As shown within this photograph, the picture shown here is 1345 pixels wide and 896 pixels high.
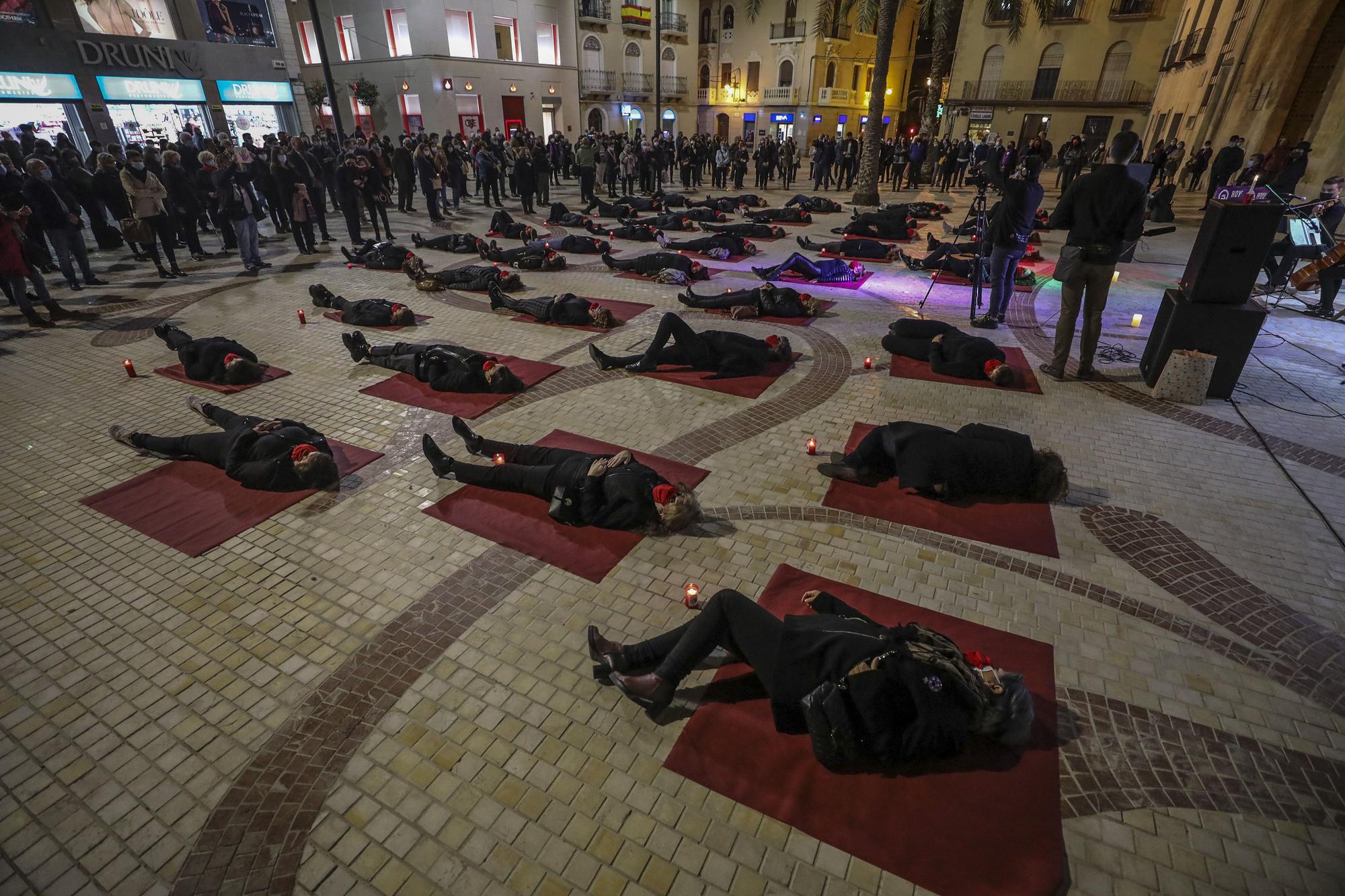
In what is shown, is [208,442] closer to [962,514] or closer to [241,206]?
[962,514]

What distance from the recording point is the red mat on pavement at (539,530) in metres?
4.71

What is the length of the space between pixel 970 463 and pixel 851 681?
113 inches

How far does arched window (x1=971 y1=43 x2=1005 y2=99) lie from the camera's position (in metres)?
35.2

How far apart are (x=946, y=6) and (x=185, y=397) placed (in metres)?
26.8

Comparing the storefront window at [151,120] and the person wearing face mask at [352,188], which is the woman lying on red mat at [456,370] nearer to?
the person wearing face mask at [352,188]

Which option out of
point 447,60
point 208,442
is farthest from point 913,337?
point 447,60

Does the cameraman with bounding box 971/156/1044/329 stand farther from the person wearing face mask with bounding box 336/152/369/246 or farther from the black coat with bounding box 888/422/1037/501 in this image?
the person wearing face mask with bounding box 336/152/369/246

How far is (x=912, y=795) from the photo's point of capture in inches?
122

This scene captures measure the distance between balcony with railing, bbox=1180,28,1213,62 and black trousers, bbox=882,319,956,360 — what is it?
91.8 ft

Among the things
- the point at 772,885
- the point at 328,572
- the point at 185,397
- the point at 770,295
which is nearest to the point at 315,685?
the point at 328,572

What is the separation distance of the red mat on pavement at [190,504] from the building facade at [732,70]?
3796 cm

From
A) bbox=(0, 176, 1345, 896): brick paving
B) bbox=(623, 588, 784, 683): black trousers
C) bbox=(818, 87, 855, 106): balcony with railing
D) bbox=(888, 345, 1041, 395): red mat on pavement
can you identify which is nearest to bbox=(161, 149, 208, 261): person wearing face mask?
bbox=(0, 176, 1345, 896): brick paving

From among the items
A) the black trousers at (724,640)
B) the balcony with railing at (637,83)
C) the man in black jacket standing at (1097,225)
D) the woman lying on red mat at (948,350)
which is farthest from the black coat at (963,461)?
the balcony with railing at (637,83)

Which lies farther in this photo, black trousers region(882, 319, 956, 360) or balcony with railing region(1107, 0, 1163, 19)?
balcony with railing region(1107, 0, 1163, 19)
